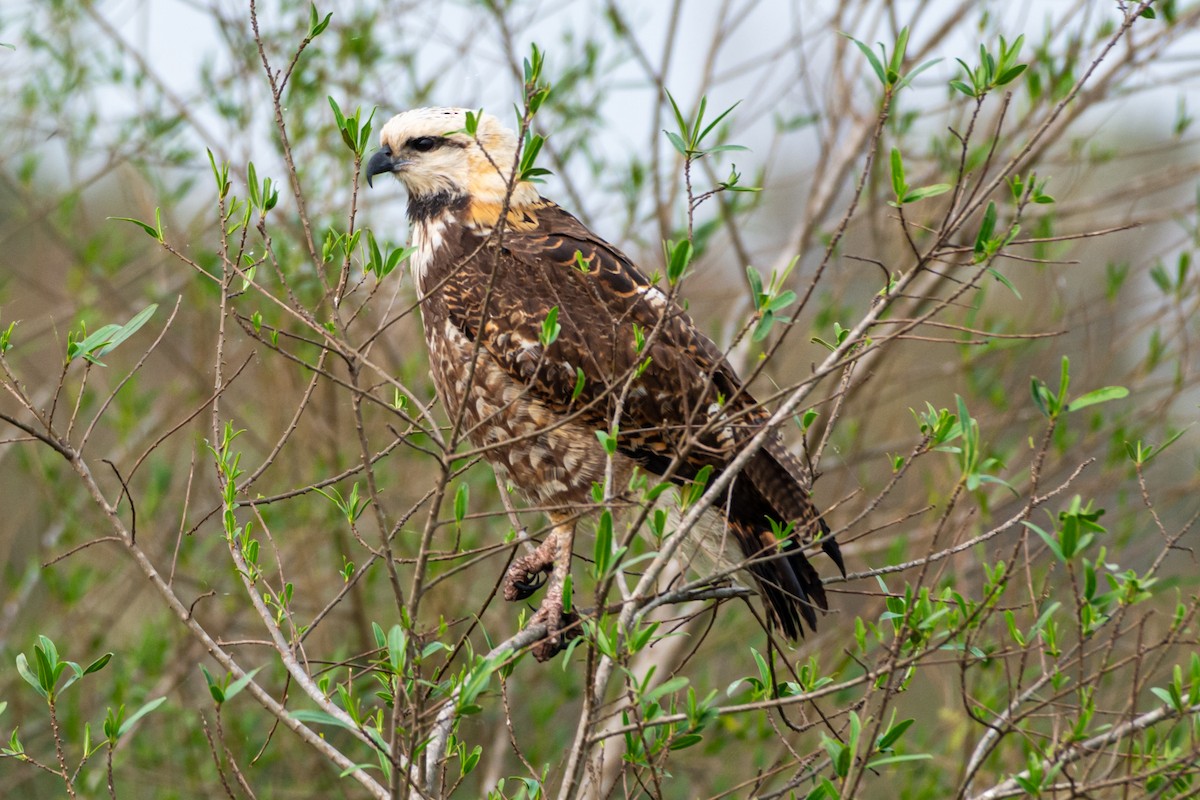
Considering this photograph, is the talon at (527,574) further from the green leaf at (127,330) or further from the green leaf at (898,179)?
the green leaf at (898,179)

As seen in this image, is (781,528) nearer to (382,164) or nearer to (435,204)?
(435,204)

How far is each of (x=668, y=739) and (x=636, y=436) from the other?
54.7 inches

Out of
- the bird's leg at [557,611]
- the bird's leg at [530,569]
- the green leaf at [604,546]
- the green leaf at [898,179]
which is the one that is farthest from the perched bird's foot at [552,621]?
the green leaf at [898,179]

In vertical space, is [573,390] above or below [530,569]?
above

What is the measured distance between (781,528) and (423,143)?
1997 millimetres

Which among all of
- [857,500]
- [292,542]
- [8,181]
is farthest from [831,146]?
[8,181]

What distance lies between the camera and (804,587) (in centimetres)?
370

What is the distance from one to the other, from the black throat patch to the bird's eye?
16cm

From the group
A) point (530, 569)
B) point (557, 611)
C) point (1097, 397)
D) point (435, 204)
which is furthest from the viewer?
point (435, 204)

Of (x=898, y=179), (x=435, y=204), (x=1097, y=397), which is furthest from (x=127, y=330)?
(x=435, y=204)

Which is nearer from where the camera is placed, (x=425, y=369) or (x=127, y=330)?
(x=127, y=330)

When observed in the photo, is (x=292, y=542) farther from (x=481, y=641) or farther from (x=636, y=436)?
(x=636, y=436)

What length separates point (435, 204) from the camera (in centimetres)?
454

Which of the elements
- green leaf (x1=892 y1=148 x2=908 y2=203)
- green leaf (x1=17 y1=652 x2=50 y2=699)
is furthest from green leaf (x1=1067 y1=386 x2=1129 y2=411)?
green leaf (x1=17 y1=652 x2=50 y2=699)
